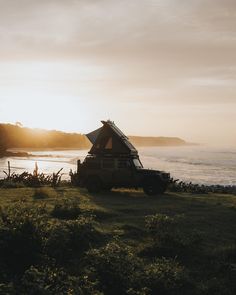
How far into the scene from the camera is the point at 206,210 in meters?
18.4

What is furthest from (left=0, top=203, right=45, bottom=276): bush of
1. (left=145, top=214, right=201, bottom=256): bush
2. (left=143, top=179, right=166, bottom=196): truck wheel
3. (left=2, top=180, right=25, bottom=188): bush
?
(left=2, top=180, right=25, bottom=188): bush

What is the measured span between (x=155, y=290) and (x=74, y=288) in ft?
6.41

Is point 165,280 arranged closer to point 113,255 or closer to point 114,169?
point 113,255

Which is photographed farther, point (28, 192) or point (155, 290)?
point (28, 192)

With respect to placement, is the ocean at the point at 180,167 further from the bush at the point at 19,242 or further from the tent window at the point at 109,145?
the bush at the point at 19,242

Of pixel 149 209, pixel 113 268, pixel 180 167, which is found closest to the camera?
pixel 113 268

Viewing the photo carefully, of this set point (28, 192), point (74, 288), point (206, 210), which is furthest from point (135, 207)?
point (74, 288)

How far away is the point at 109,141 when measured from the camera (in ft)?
83.5

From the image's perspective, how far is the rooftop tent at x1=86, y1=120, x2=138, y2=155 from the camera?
2508cm

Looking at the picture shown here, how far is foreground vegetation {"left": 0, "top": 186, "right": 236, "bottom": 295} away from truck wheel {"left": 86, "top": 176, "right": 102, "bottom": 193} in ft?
29.0

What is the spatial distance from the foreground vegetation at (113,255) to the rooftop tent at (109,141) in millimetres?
9235

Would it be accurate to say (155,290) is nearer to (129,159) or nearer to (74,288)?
(74,288)

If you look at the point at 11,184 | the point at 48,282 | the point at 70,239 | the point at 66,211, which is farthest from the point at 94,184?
the point at 48,282

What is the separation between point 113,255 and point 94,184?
14.6 m
